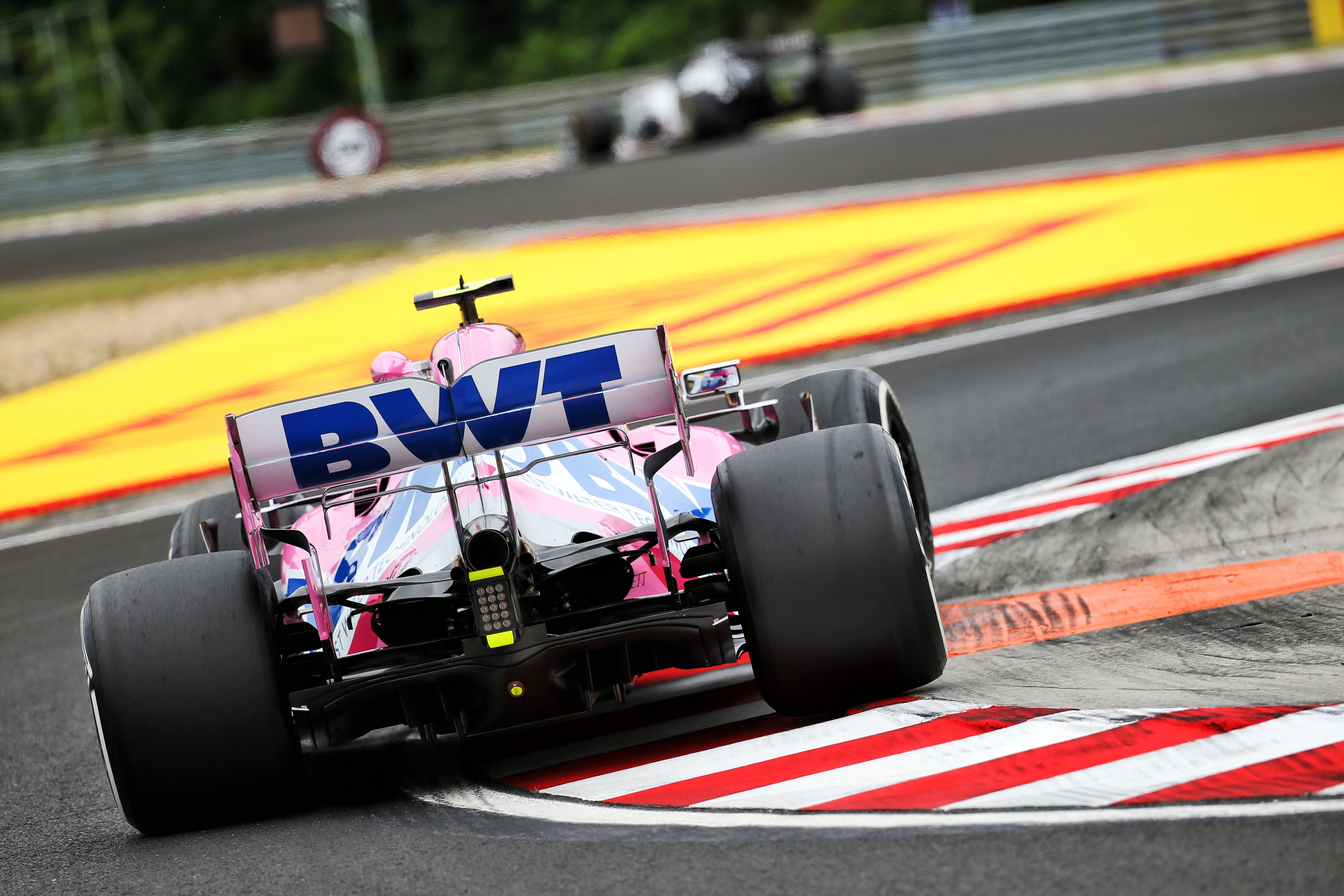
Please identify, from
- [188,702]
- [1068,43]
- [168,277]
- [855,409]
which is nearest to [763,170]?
[168,277]

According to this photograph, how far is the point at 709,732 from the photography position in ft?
15.9

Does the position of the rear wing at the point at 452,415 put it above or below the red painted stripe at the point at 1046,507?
above

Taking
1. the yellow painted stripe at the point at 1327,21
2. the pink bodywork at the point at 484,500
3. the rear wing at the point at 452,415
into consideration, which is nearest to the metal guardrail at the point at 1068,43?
the yellow painted stripe at the point at 1327,21

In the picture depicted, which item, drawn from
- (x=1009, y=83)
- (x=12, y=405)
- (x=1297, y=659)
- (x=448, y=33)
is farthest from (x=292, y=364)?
(x=448, y=33)

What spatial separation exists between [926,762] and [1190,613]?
161cm

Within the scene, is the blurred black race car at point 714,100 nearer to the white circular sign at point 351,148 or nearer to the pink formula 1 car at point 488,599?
the white circular sign at point 351,148

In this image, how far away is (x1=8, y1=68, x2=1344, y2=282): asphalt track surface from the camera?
57.2ft

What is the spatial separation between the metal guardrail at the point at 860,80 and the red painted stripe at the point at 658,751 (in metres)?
21.9

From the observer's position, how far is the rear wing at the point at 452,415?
4.54 m

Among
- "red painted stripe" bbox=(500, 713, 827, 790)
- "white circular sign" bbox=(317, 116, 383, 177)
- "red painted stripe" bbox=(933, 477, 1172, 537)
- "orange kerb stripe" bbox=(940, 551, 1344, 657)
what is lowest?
"orange kerb stripe" bbox=(940, 551, 1344, 657)

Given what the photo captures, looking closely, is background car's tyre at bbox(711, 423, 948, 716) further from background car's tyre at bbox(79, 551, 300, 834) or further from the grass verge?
the grass verge

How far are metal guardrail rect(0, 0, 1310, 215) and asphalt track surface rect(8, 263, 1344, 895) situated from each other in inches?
631

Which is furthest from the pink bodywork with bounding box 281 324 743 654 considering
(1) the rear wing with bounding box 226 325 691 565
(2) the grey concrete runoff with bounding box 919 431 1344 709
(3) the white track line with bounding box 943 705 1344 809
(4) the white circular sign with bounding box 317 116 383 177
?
(4) the white circular sign with bounding box 317 116 383 177

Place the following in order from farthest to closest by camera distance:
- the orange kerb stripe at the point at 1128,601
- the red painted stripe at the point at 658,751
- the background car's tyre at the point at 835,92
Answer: the background car's tyre at the point at 835,92, the orange kerb stripe at the point at 1128,601, the red painted stripe at the point at 658,751
